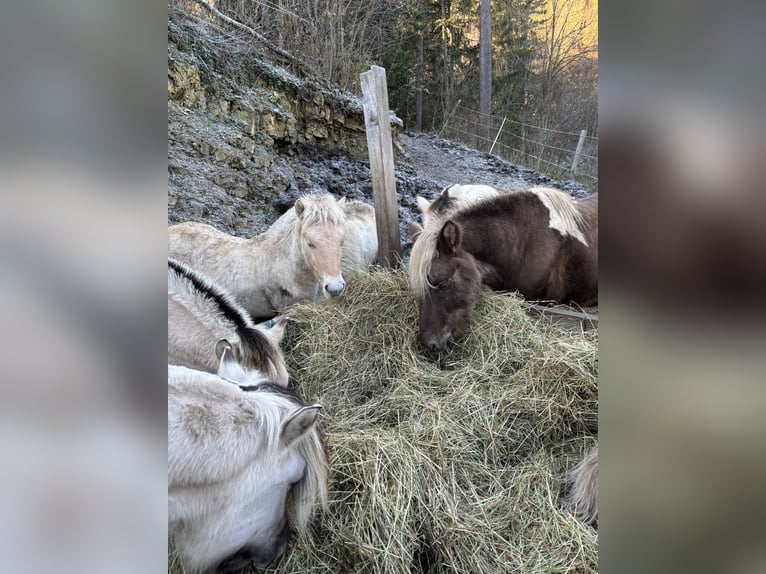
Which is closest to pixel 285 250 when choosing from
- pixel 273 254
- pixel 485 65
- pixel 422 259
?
pixel 273 254

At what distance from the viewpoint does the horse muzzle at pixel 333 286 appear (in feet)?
Answer: 8.93

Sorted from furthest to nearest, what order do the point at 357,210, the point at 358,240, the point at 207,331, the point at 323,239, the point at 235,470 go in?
the point at 357,210
the point at 358,240
the point at 323,239
the point at 207,331
the point at 235,470

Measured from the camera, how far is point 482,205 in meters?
2.95

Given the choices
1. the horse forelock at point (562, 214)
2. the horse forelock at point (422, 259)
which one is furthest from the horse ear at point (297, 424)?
the horse forelock at point (562, 214)

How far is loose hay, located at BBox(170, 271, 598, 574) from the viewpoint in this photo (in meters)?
1.34

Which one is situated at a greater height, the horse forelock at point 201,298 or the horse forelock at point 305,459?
the horse forelock at point 201,298

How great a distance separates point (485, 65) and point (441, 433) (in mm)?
3489

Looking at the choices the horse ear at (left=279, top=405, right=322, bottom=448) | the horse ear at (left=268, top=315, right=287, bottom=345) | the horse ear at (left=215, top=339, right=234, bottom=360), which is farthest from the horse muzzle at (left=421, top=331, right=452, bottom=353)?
the horse ear at (left=279, top=405, right=322, bottom=448)

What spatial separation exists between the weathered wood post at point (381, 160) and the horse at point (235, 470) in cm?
196

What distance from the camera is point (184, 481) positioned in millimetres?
1047

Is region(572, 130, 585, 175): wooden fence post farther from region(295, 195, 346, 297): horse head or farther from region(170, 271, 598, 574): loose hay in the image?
region(295, 195, 346, 297): horse head

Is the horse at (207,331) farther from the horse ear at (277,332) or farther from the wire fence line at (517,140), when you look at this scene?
the wire fence line at (517,140)

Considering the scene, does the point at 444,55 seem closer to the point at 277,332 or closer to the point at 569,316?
the point at 569,316
